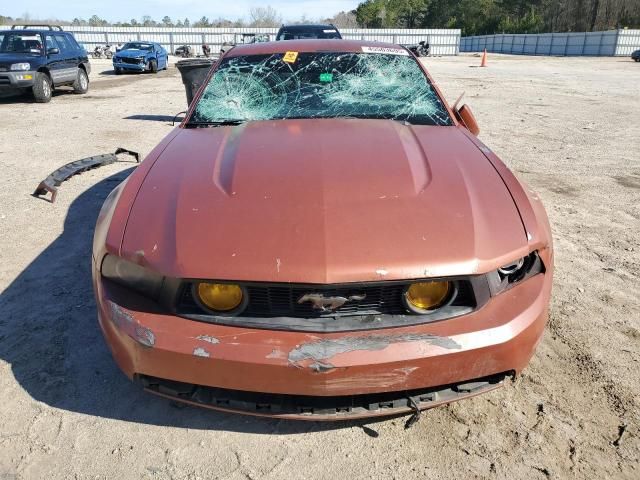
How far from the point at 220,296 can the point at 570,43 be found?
166 feet

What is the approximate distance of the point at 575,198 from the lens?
479 cm

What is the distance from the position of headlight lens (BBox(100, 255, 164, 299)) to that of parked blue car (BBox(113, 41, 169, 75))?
849 inches

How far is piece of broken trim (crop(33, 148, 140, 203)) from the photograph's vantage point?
4.82 metres

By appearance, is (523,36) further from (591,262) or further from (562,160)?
(591,262)

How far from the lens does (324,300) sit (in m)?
1.66

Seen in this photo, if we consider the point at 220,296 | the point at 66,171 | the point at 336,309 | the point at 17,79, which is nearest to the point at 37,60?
the point at 17,79

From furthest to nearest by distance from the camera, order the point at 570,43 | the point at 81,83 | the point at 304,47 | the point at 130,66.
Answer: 1. the point at 570,43
2. the point at 130,66
3. the point at 81,83
4. the point at 304,47

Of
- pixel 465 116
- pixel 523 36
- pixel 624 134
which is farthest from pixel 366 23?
pixel 465 116

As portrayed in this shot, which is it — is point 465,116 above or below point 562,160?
above

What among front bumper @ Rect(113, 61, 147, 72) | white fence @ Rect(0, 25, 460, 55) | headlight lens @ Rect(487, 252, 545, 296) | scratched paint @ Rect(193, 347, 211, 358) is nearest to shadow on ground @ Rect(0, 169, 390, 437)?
scratched paint @ Rect(193, 347, 211, 358)

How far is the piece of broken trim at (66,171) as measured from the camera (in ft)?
15.8

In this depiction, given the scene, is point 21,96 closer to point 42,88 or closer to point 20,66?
point 42,88

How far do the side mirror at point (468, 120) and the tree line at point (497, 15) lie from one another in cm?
6318

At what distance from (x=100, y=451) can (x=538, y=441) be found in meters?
1.71
